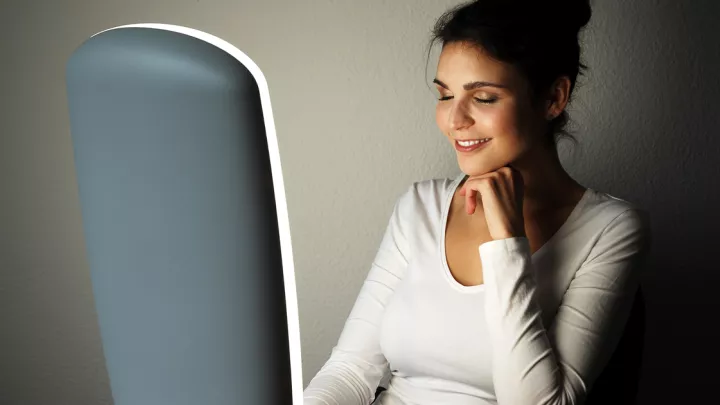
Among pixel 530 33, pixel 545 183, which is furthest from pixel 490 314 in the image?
pixel 530 33

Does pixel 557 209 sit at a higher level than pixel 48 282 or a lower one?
higher

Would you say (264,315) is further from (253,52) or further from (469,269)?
(253,52)

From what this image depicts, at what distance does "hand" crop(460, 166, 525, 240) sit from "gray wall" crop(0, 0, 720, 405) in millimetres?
513

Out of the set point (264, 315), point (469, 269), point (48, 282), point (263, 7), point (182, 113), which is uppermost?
point (263, 7)

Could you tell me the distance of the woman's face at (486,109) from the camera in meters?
1.28

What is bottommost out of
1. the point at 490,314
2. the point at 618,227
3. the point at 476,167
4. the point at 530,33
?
the point at 490,314

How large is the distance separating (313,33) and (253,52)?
15 cm

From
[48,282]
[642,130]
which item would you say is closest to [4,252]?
[48,282]

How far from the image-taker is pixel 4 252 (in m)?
1.95

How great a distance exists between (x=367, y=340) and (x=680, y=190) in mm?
824

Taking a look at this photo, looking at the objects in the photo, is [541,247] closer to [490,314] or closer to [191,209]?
[490,314]

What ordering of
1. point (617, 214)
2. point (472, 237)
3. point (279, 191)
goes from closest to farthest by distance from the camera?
point (279, 191)
point (617, 214)
point (472, 237)

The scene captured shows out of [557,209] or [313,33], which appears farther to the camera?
[313,33]

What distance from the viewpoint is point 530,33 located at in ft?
4.19
